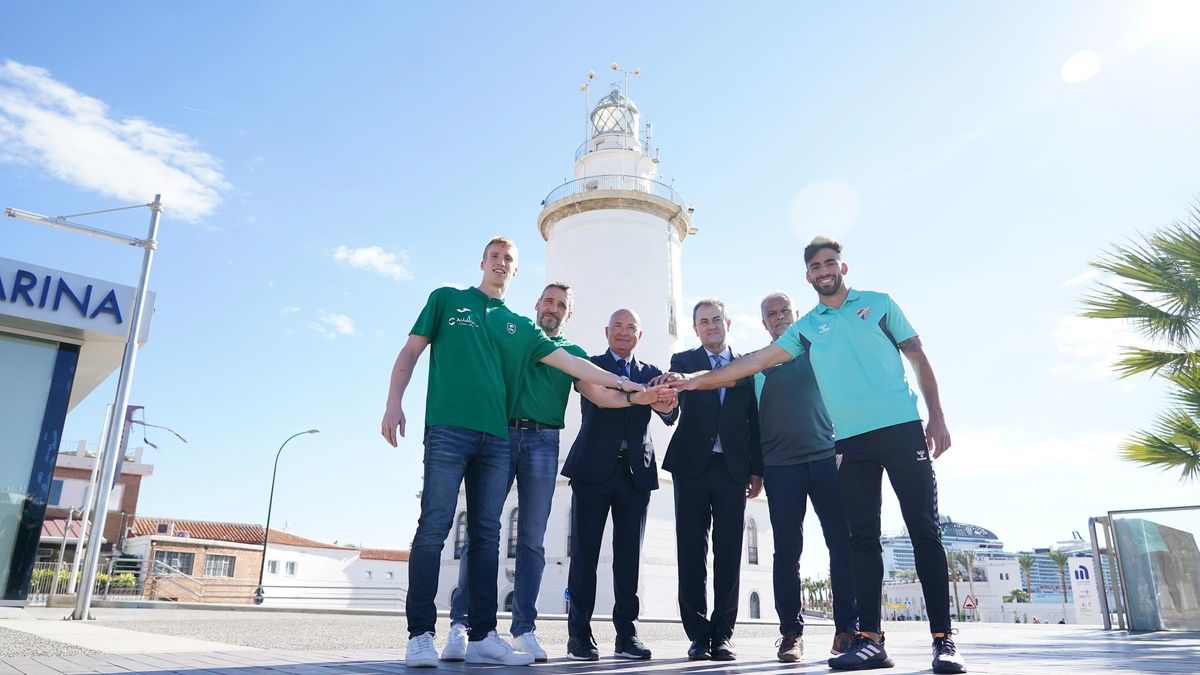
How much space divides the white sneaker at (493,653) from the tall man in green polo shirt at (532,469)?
274 mm

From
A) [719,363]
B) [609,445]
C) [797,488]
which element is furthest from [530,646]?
[719,363]

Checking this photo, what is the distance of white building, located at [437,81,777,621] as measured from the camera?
2377 cm

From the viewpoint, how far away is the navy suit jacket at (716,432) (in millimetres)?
4512

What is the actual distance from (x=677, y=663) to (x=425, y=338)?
6.99 ft

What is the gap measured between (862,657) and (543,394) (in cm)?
213

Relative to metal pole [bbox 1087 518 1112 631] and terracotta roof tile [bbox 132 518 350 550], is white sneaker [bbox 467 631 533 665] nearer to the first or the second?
metal pole [bbox 1087 518 1112 631]

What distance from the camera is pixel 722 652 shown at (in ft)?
13.3

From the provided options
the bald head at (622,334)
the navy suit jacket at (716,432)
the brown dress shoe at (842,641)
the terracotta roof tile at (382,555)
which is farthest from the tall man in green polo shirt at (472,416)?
the terracotta roof tile at (382,555)

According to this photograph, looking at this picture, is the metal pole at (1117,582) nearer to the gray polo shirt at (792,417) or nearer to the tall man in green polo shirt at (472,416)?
the gray polo shirt at (792,417)

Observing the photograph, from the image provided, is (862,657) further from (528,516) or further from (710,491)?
(528,516)

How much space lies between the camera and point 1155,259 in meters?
8.32

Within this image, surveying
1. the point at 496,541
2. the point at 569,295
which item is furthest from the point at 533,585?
the point at 569,295

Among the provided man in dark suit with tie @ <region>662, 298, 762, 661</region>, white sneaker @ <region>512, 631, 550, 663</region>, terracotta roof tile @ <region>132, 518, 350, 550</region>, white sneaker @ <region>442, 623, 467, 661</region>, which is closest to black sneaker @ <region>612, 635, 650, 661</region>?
man in dark suit with tie @ <region>662, 298, 762, 661</region>

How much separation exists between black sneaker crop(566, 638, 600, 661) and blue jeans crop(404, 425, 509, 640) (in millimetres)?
683
